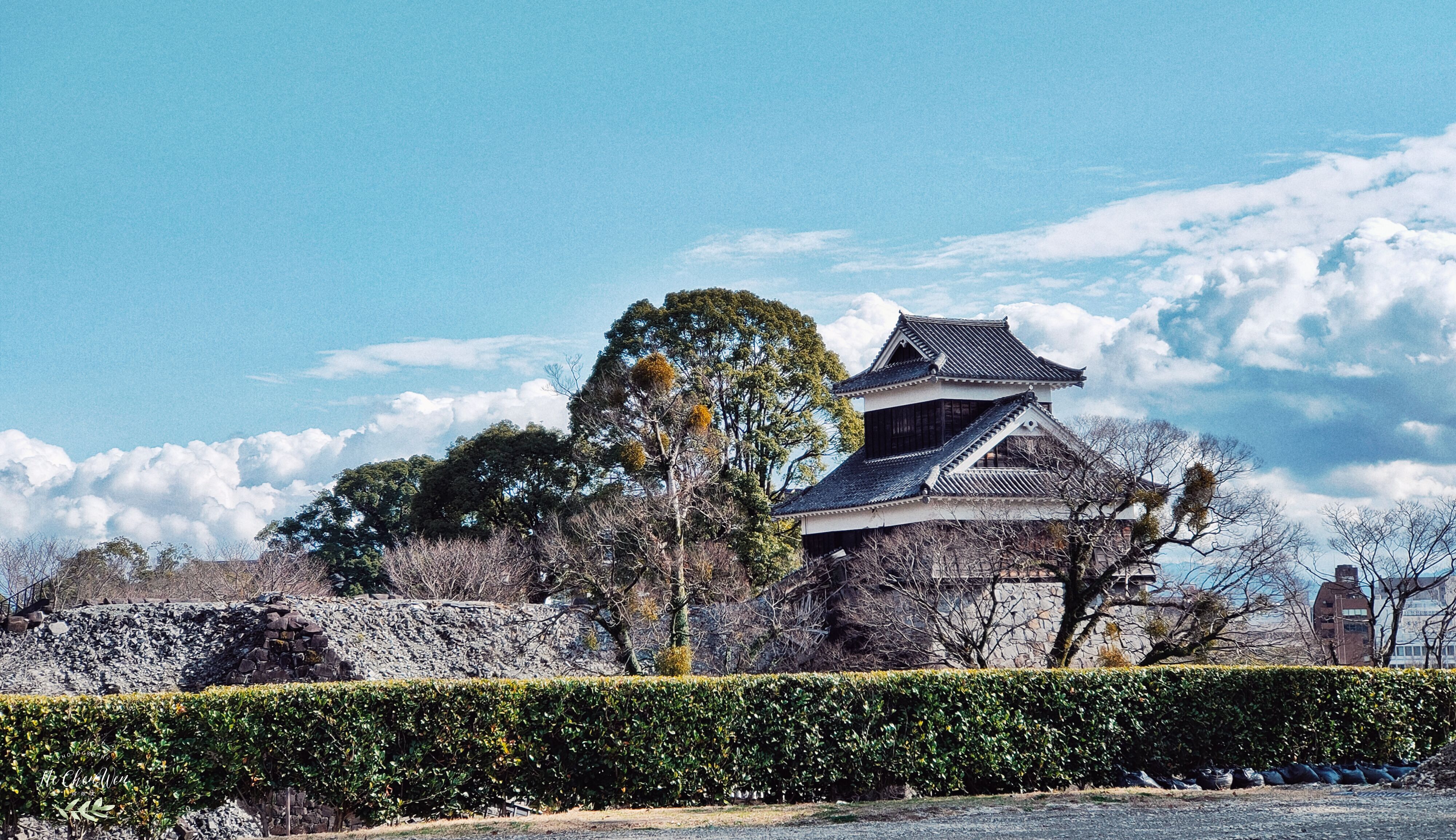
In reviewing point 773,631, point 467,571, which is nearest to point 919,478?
point 773,631

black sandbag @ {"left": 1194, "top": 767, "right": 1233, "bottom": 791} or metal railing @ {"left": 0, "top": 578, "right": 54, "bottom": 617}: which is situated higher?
metal railing @ {"left": 0, "top": 578, "right": 54, "bottom": 617}

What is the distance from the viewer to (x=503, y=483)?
43.7m

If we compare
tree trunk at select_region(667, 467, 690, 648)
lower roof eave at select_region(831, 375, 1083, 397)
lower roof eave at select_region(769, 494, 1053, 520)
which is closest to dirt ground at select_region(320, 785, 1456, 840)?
tree trunk at select_region(667, 467, 690, 648)

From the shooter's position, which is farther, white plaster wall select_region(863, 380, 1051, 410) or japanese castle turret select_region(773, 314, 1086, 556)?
white plaster wall select_region(863, 380, 1051, 410)

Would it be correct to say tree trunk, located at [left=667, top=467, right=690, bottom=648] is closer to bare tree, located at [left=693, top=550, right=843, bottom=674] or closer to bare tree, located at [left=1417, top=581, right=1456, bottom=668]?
bare tree, located at [left=693, top=550, right=843, bottom=674]

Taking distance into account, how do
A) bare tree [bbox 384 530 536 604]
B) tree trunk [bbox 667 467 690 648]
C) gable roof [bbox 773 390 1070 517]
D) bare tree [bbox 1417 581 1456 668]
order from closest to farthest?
tree trunk [bbox 667 467 690 648] → bare tree [bbox 1417 581 1456 668] → gable roof [bbox 773 390 1070 517] → bare tree [bbox 384 530 536 604]

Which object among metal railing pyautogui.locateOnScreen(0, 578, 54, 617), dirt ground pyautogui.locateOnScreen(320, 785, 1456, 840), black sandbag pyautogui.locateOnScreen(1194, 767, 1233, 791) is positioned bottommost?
black sandbag pyautogui.locateOnScreen(1194, 767, 1233, 791)

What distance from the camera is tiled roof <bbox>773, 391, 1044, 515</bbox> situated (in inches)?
1063

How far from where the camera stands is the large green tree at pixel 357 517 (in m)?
52.8

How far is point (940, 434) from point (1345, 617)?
9.42 m

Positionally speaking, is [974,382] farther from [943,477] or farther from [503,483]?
[503,483]

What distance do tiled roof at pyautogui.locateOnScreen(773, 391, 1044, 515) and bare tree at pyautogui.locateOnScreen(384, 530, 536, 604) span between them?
9.69m

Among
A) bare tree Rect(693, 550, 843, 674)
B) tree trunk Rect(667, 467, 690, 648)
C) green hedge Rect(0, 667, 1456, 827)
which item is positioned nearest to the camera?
green hedge Rect(0, 667, 1456, 827)

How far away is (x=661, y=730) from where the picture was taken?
14336 mm
